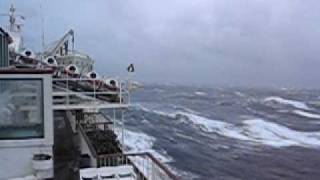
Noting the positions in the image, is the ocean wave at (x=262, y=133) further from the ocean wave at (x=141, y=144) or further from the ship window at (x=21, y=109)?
the ship window at (x=21, y=109)

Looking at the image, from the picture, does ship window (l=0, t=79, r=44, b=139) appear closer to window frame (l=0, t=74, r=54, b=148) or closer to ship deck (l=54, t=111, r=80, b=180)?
window frame (l=0, t=74, r=54, b=148)

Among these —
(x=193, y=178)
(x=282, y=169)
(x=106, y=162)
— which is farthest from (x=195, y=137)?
(x=106, y=162)

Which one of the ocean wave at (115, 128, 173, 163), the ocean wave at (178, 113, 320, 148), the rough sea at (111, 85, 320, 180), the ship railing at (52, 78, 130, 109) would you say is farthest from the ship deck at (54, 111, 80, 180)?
the ocean wave at (178, 113, 320, 148)

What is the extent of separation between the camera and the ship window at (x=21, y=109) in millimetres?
8648

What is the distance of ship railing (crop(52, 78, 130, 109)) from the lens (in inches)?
546

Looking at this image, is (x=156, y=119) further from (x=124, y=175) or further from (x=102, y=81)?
(x=124, y=175)

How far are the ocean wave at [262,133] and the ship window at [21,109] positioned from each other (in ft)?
Answer: 94.5

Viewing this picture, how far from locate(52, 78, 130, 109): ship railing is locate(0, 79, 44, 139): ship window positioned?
4.64 meters

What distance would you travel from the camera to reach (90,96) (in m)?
15.5

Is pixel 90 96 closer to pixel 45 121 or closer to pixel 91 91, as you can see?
pixel 91 91

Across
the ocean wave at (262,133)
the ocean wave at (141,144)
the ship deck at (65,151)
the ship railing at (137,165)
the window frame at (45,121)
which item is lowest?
the ocean wave at (262,133)

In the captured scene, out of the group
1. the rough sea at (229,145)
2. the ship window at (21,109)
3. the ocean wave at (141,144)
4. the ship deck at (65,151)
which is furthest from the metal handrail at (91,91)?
the ocean wave at (141,144)

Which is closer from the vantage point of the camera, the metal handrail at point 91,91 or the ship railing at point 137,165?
the ship railing at point 137,165

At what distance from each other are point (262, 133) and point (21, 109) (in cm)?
3576
